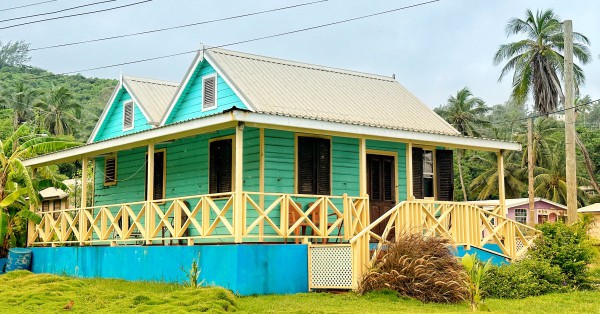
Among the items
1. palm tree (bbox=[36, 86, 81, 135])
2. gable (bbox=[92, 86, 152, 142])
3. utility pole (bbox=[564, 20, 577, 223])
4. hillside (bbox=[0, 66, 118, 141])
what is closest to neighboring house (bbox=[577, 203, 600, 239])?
utility pole (bbox=[564, 20, 577, 223])

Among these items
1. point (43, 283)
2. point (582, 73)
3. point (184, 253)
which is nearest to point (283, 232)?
point (184, 253)

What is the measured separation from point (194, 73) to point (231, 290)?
7078 millimetres

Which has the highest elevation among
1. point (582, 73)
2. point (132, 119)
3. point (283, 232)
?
point (582, 73)

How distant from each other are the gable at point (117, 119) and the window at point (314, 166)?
6379 mm

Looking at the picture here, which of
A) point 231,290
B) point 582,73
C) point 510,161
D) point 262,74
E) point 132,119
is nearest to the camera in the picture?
point 231,290

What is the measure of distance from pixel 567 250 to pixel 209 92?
9025 millimetres

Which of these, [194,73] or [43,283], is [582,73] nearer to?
[194,73]

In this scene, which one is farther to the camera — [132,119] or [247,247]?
[132,119]

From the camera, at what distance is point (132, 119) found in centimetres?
2236

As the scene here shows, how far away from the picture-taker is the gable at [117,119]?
72.5ft

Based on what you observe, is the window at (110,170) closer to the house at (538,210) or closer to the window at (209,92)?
the window at (209,92)

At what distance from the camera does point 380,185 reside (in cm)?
1898

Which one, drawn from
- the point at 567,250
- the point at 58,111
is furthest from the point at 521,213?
the point at 567,250

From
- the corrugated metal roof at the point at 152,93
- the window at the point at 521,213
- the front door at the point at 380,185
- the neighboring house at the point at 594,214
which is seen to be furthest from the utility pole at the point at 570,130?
the window at the point at 521,213
